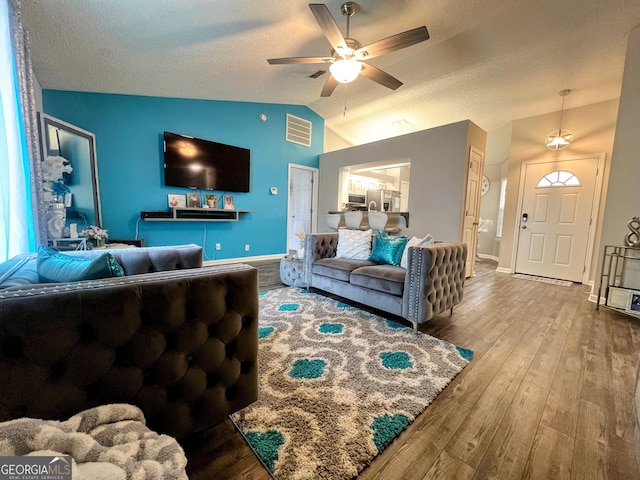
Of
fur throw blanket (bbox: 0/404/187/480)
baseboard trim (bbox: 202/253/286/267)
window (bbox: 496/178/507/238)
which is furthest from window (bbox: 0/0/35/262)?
window (bbox: 496/178/507/238)

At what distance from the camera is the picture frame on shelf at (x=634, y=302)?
2.58 metres

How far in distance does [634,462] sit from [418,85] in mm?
4584

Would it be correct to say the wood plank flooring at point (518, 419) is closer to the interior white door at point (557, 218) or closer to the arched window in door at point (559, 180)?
the interior white door at point (557, 218)

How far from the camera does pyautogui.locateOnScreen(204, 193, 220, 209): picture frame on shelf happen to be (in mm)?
4438

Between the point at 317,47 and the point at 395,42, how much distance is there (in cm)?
125

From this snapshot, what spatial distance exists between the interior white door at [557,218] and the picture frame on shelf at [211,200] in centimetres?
547

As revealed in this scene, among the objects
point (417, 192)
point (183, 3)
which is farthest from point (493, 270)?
point (183, 3)

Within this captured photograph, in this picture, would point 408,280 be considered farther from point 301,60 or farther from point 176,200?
point 176,200

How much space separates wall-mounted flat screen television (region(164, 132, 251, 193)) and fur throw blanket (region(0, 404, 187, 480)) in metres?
4.03

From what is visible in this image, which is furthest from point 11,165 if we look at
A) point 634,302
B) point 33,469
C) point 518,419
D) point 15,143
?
point 634,302

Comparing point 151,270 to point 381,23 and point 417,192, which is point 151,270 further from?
point 417,192

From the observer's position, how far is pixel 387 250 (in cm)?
278

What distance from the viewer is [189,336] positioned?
957 mm

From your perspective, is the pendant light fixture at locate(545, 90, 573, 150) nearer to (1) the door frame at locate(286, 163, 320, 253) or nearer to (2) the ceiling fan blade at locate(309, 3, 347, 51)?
(2) the ceiling fan blade at locate(309, 3, 347, 51)
